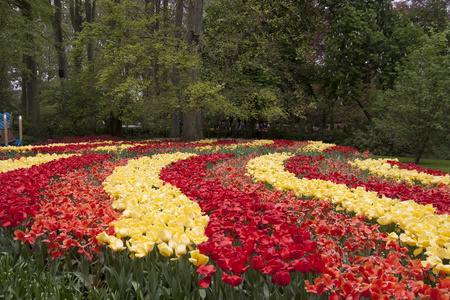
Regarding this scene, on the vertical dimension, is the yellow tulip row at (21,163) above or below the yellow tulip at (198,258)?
below

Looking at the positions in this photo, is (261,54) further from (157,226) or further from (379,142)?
(157,226)

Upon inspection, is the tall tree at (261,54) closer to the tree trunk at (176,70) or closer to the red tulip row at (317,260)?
the tree trunk at (176,70)

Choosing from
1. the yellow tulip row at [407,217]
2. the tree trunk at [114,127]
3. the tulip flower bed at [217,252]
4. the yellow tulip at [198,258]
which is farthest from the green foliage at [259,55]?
the yellow tulip at [198,258]

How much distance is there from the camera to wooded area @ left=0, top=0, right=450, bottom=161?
11391 millimetres

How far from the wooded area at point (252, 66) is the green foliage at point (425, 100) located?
0.04 metres

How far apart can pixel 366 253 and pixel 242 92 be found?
546 inches

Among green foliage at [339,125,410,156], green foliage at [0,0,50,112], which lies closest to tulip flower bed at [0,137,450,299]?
green foliage at [339,125,410,156]

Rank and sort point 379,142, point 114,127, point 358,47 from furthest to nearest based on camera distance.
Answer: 1. point 114,127
2. point 358,47
3. point 379,142

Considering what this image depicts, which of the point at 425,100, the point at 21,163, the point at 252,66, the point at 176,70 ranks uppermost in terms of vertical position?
the point at 252,66

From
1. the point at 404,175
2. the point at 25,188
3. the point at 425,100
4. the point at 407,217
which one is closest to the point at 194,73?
the point at 425,100

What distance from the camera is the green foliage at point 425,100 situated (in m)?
9.98

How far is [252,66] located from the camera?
1638 cm

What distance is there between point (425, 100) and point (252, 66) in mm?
8540

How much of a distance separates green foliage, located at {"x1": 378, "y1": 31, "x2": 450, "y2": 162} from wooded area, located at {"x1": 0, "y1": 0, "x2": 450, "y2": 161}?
0.04m
